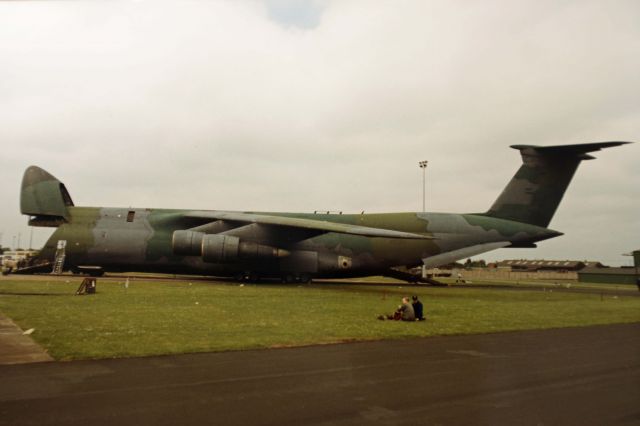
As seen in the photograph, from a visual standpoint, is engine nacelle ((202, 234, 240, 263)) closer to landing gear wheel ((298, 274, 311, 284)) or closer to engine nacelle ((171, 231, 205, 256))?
engine nacelle ((171, 231, 205, 256))

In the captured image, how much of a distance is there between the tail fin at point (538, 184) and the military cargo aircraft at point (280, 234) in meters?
0.06

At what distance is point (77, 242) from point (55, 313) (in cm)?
1869

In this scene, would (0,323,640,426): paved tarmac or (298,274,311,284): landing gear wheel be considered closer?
(0,323,640,426): paved tarmac

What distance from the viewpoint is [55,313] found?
42.8ft

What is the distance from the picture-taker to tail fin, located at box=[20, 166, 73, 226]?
30.3m

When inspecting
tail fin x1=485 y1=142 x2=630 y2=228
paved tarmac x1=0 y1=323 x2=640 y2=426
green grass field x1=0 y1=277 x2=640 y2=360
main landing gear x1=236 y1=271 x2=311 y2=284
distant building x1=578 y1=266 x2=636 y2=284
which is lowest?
paved tarmac x1=0 y1=323 x2=640 y2=426

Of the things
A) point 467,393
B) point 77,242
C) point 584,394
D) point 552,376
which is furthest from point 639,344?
point 77,242

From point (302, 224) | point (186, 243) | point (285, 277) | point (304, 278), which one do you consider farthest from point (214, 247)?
point (304, 278)

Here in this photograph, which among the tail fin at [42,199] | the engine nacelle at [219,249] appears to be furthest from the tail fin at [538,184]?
the tail fin at [42,199]

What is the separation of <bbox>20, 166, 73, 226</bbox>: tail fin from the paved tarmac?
2653 cm

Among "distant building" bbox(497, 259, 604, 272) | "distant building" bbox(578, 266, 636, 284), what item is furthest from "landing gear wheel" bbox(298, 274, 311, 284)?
"distant building" bbox(497, 259, 604, 272)

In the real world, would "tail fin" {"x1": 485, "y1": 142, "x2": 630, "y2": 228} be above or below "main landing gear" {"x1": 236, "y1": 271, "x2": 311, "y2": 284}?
above

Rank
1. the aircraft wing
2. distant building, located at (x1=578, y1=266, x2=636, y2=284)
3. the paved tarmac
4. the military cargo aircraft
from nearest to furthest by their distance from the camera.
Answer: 1. the paved tarmac
2. the aircraft wing
3. the military cargo aircraft
4. distant building, located at (x1=578, y1=266, x2=636, y2=284)

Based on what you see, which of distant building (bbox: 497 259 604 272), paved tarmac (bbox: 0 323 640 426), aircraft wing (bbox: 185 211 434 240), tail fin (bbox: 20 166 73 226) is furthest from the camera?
distant building (bbox: 497 259 604 272)
